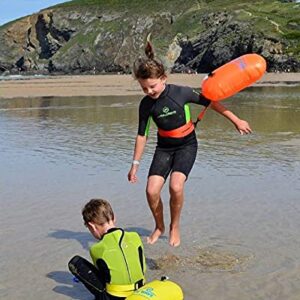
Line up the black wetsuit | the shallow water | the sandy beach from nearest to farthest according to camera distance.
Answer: the shallow water < the black wetsuit < the sandy beach

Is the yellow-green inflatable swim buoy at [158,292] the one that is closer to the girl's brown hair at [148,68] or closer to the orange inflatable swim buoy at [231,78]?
the girl's brown hair at [148,68]

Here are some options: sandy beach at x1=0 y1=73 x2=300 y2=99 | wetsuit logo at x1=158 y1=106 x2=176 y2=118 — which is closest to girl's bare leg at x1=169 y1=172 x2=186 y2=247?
wetsuit logo at x1=158 y1=106 x2=176 y2=118

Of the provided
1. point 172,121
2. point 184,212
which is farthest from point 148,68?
point 184,212

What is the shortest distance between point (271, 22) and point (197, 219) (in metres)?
74.5

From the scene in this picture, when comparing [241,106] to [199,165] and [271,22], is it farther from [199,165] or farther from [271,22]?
[271,22]

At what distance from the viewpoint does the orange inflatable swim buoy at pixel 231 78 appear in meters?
5.52

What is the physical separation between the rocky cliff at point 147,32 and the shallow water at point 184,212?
174 feet

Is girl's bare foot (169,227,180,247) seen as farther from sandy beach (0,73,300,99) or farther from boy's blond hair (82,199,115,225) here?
sandy beach (0,73,300,99)

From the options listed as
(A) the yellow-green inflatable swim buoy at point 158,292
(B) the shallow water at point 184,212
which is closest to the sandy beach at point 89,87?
(B) the shallow water at point 184,212

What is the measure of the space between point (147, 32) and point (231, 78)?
122668 mm

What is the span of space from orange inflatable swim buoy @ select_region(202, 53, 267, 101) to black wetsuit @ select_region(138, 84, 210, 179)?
138 millimetres

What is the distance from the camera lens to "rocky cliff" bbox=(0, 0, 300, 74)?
72625 millimetres

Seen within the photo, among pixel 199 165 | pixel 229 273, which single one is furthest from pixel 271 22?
pixel 229 273

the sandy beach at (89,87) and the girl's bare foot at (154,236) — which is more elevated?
the girl's bare foot at (154,236)
